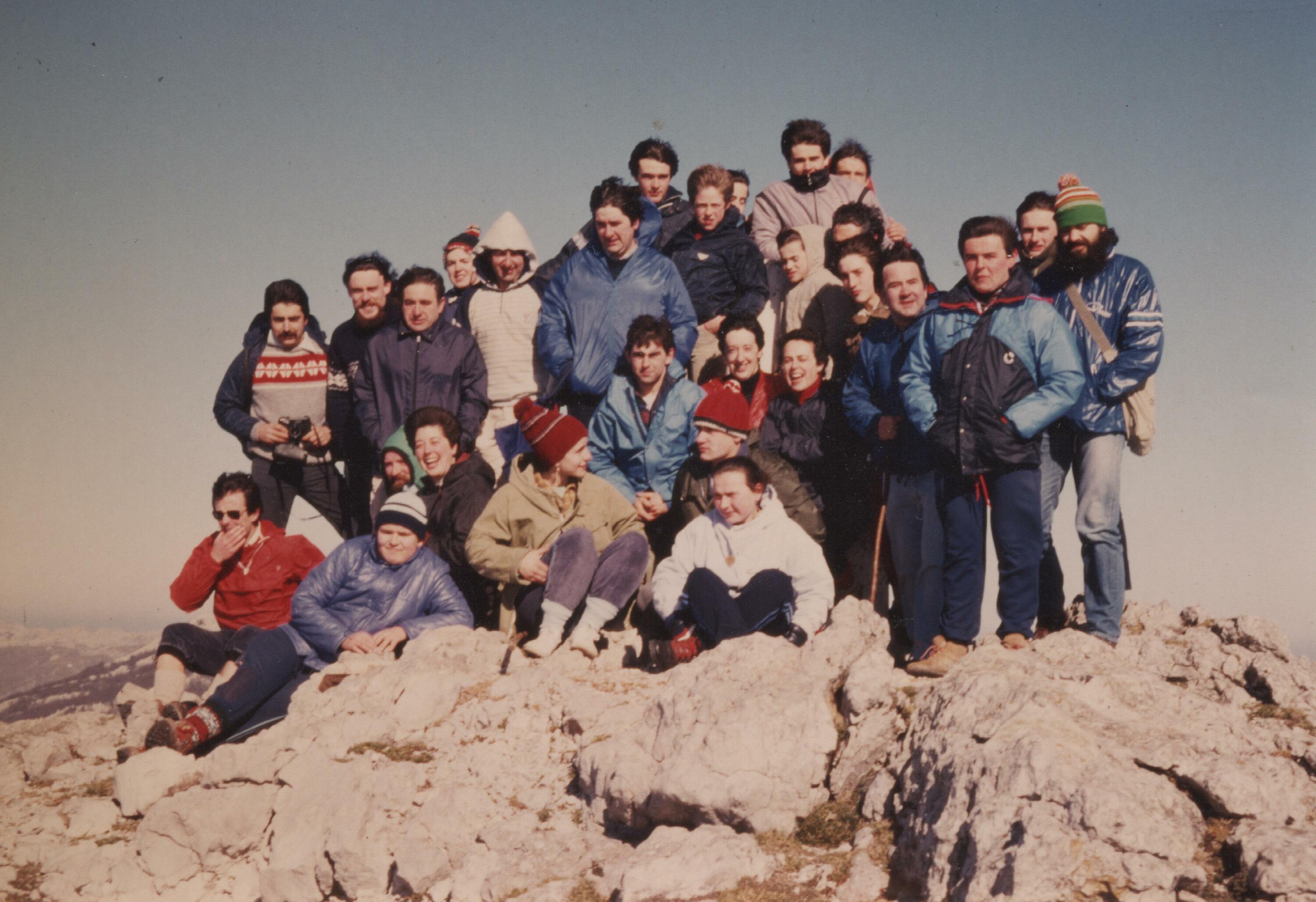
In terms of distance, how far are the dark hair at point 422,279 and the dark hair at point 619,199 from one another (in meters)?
1.46

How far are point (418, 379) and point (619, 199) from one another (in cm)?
225

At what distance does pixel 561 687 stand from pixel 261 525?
3.09 meters

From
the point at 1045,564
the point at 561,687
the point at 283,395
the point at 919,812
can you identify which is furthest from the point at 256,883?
the point at 1045,564

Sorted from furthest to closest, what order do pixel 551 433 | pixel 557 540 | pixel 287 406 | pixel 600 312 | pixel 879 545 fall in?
1. pixel 287 406
2. pixel 600 312
3. pixel 879 545
4. pixel 551 433
5. pixel 557 540

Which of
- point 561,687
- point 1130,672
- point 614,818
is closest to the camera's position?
point 614,818

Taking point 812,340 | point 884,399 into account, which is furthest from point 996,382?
point 812,340

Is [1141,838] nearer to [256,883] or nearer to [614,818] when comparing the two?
[614,818]

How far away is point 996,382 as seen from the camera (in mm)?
6383

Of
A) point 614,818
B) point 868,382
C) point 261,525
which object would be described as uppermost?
point 868,382

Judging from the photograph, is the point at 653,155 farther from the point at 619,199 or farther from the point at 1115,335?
the point at 1115,335

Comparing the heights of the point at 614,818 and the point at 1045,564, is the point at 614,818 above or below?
below

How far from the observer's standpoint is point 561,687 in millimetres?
6434

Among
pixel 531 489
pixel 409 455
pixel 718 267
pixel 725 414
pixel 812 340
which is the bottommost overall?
→ pixel 531 489

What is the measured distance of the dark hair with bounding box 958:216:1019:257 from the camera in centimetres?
669
